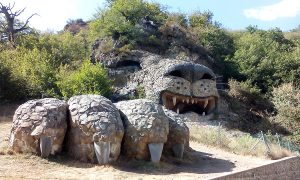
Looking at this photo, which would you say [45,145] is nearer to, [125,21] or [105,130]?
[105,130]

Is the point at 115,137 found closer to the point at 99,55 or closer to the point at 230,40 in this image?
the point at 99,55

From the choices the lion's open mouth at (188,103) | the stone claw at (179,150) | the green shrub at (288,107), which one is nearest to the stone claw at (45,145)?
the stone claw at (179,150)

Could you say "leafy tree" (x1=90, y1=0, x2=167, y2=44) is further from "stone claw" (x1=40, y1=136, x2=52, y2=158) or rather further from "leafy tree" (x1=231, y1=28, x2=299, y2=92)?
"stone claw" (x1=40, y1=136, x2=52, y2=158)

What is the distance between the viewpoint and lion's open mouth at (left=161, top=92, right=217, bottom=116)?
18859 millimetres

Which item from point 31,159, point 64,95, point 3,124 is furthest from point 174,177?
→ point 64,95

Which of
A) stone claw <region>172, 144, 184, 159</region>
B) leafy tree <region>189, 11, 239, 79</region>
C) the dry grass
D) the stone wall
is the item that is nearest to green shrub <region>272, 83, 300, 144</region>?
leafy tree <region>189, 11, 239, 79</region>

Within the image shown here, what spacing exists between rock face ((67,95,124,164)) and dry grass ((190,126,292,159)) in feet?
17.8

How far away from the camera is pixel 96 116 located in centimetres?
1110

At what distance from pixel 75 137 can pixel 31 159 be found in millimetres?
1104

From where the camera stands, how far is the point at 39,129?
10.8 meters

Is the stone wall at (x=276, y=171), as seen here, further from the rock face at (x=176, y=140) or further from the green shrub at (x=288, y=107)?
the green shrub at (x=288, y=107)

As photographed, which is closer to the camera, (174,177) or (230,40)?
(174,177)

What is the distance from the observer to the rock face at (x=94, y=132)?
10.9m

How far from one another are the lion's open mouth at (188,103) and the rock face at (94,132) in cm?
756
